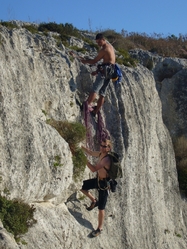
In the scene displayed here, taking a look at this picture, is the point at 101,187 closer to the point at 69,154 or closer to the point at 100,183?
the point at 100,183

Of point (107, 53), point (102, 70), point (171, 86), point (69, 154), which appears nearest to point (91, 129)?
point (102, 70)

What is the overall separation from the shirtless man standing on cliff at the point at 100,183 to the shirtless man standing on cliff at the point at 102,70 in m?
1.79

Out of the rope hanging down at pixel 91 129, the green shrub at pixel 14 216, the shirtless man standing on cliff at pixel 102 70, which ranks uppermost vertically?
the shirtless man standing on cliff at pixel 102 70

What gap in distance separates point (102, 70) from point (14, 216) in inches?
198

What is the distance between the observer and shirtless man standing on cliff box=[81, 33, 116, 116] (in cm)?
1162

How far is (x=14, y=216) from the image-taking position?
8.16 metres

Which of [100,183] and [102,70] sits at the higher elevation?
[102,70]

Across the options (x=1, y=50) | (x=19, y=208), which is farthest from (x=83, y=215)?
(x=1, y=50)

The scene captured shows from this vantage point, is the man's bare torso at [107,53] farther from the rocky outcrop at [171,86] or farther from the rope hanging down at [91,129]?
the rocky outcrop at [171,86]

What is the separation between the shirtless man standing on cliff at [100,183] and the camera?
10016 millimetres

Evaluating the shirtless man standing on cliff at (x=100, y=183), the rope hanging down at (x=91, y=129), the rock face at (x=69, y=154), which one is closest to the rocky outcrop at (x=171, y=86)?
the rock face at (x=69, y=154)

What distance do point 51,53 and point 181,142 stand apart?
7.25 m

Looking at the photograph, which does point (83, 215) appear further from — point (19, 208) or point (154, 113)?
point (154, 113)

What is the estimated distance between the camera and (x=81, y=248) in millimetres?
9648
